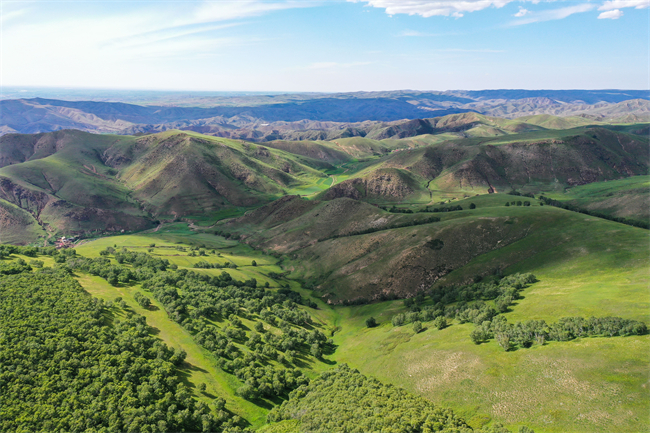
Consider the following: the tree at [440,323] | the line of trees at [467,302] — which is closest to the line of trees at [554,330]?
the line of trees at [467,302]

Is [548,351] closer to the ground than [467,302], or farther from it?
farther from it

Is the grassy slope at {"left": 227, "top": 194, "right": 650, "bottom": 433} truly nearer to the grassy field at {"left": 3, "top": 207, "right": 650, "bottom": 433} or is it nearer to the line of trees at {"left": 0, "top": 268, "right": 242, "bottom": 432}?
the grassy field at {"left": 3, "top": 207, "right": 650, "bottom": 433}

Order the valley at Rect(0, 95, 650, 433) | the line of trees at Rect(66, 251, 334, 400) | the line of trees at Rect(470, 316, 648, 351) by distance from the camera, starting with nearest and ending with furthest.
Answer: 1. the valley at Rect(0, 95, 650, 433)
2. the line of trees at Rect(470, 316, 648, 351)
3. the line of trees at Rect(66, 251, 334, 400)

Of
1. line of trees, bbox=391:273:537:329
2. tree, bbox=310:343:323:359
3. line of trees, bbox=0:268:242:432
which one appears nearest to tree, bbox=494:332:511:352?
line of trees, bbox=391:273:537:329

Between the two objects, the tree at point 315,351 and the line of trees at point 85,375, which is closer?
the line of trees at point 85,375

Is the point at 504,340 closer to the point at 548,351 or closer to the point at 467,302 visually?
the point at 548,351

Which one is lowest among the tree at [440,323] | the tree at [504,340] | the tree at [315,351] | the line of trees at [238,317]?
the tree at [315,351]

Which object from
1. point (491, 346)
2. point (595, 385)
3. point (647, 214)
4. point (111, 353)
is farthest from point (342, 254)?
point (647, 214)

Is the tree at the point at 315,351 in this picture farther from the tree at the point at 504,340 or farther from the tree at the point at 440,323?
the tree at the point at 504,340

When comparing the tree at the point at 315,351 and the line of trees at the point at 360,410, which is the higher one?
the line of trees at the point at 360,410

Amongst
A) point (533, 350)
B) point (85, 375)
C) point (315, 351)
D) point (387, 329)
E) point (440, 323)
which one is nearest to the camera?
point (85, 375)

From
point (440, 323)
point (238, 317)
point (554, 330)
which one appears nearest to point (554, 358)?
point (554, 330)

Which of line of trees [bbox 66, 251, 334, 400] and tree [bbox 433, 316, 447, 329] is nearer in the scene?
line of trees [bbox 66, 251, 334, 400]
